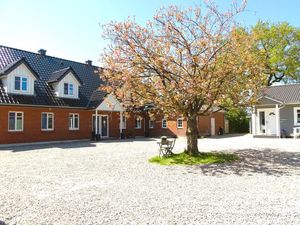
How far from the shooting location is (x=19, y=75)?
821 inches

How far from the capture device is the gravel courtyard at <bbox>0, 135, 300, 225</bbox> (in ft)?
17.8

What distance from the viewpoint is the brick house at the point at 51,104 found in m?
20.2

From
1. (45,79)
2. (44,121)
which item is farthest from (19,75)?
(44,121)

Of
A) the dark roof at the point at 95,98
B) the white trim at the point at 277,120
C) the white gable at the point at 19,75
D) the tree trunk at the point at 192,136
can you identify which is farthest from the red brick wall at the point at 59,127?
the white trim at the point at 277,120

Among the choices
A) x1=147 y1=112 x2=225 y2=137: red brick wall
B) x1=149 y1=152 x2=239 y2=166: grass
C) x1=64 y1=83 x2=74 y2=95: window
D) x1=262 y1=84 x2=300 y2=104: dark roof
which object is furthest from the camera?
x1=147 y1=112 x2=225 y2=137: red brick wall

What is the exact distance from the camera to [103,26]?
12938mm

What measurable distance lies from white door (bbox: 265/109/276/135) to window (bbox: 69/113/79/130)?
1671cm

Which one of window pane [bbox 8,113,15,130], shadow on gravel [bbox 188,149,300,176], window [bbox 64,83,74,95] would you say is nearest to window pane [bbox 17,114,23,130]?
window pane [bbox 8,113,15,130]

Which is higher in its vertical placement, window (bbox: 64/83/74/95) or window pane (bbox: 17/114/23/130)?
window (bbox: 64/83/74/95)

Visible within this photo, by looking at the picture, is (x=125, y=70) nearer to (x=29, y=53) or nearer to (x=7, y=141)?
(x=7, y=141)

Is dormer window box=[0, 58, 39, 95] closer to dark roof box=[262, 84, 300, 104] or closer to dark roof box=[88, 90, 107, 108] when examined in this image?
dark roof box=[88, 90, 107, 108]

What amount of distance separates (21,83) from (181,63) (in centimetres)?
1359

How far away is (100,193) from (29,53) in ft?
71.0

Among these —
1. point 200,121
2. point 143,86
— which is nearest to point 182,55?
point 143,86
